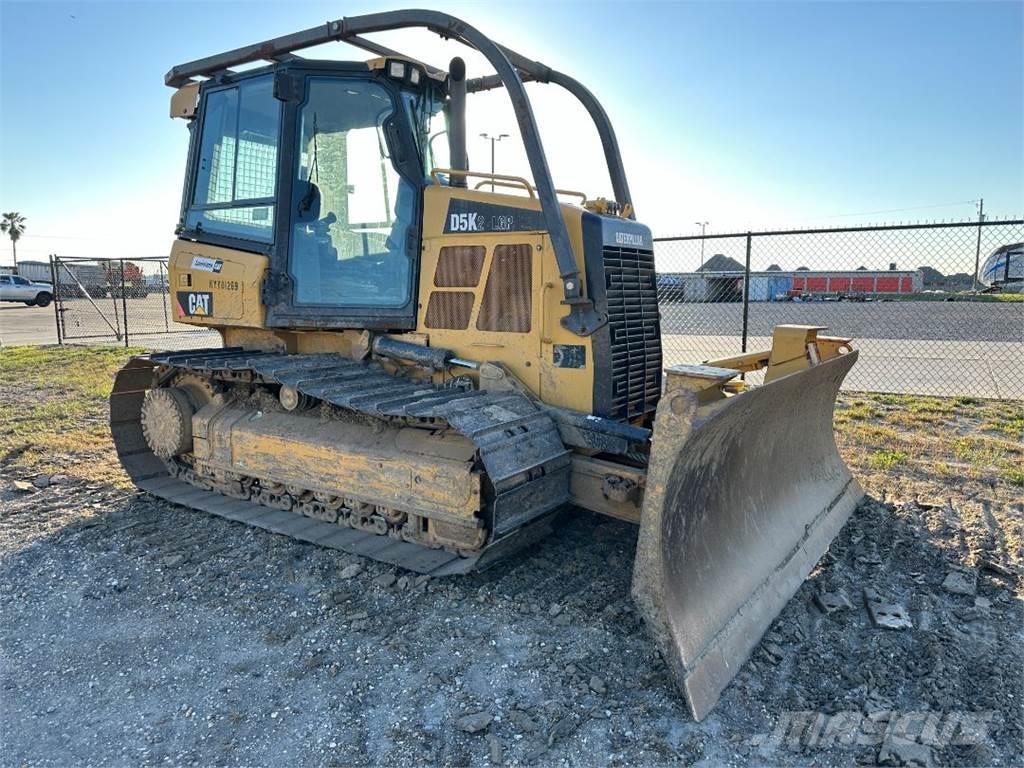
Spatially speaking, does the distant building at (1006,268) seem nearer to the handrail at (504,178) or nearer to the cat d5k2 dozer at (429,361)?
the cat d5k2 dozer at (429,361)

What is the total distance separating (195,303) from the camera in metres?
5.66

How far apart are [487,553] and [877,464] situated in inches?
157

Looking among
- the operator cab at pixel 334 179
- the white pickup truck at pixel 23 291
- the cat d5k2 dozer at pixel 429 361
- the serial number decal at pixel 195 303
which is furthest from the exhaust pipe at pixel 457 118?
the white pickup truck at pixel 23 291

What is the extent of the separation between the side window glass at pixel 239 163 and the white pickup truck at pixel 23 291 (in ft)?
123

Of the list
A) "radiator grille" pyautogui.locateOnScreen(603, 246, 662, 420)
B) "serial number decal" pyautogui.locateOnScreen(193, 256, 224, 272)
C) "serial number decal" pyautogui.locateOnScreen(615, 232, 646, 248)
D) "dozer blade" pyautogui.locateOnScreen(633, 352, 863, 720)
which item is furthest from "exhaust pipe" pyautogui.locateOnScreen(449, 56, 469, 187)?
"dozer blade" pyautogui.locateOnScreen(633, 352, 863, 720)

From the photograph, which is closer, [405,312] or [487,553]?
[487,553]

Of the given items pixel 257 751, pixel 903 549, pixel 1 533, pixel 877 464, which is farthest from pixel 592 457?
pixel 1 533

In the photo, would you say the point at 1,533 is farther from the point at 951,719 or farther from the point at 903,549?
the point at 903,549

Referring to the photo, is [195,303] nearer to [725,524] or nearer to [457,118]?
[457,118]

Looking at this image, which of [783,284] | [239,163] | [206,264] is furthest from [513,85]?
[783,284]

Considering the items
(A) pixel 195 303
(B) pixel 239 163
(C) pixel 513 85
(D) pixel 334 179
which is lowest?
(A) pixel 195 303

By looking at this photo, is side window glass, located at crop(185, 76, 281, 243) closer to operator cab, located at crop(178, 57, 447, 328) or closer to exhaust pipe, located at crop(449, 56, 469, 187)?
operator cab, located at crop(178, 57, 447, 328)

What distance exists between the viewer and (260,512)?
16.6 feet

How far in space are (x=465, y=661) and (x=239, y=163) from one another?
4.00 metres
